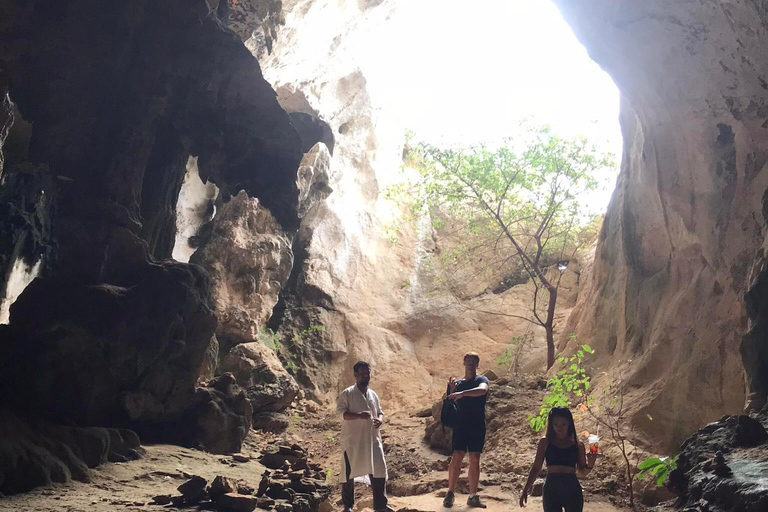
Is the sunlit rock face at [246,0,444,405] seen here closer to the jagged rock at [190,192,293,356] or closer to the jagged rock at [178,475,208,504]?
the jagged rock at [190,192,293,356]

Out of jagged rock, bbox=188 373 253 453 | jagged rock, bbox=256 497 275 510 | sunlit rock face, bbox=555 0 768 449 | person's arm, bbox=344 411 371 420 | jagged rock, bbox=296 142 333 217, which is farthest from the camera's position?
jagged rock, bbox=296 142 333 217

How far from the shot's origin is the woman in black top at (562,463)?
4.30 m

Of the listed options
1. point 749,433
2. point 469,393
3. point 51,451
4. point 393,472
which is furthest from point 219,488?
point 749,433

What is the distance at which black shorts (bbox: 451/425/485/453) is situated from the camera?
6355mm

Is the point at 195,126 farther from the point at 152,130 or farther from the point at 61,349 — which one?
the point at 61,349

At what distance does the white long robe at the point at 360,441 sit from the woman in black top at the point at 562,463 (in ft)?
6.50

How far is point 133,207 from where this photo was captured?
27.7 ft

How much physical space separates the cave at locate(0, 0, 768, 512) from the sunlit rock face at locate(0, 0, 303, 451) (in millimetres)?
25

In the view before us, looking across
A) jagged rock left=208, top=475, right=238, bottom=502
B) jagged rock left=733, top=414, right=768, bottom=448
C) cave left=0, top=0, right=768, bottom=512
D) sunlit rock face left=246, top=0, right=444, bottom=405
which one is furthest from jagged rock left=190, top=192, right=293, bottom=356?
jagged rock left=733, top=414, right=768, bottom=448

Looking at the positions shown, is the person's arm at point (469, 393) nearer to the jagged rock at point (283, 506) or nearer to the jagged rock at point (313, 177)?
the jagged rock at point (283, 506)

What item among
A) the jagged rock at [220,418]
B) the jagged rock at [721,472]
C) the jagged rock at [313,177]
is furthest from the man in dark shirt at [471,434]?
the jagged rock at [313,177]

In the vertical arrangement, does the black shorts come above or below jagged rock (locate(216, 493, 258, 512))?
above

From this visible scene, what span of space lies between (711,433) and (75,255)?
751 cm

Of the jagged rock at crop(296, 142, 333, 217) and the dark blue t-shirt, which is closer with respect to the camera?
the dark blue t-shirt
